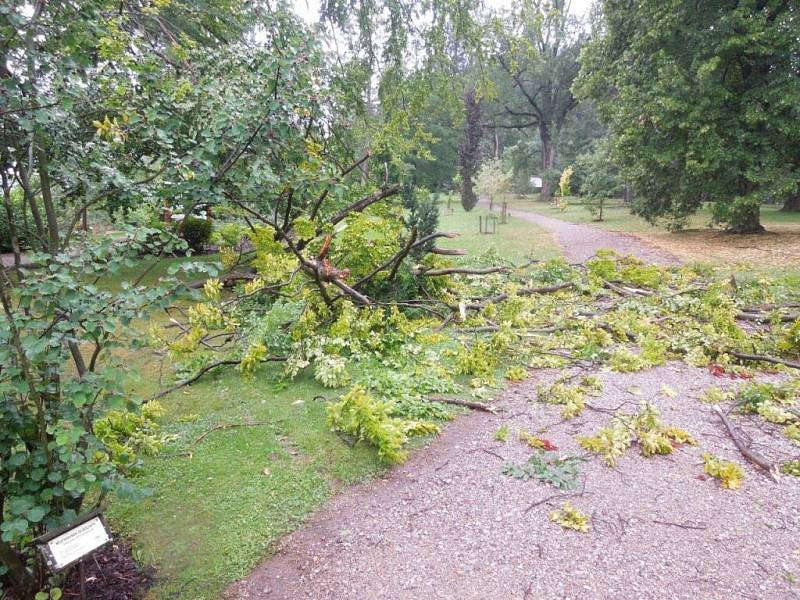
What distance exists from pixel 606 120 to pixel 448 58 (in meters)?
10.5

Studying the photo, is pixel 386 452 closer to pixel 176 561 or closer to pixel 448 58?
pixel 176 561

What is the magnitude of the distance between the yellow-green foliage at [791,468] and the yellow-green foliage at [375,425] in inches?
86.3

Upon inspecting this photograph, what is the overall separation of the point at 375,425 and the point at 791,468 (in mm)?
2601

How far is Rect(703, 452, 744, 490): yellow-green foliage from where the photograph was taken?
9.04ft

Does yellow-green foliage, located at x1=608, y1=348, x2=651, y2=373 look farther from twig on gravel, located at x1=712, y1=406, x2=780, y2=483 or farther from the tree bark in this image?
the tree bark

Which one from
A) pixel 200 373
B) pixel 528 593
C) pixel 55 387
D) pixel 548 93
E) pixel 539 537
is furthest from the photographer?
pixel 548 93

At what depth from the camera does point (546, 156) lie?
34438 millimetres

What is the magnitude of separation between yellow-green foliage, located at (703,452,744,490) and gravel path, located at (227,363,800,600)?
48 millimetres

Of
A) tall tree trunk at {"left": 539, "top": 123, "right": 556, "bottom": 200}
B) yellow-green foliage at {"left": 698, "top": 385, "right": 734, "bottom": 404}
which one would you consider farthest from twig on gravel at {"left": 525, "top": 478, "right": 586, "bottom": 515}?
tall tree trunk at {"left": 539, "top": 123, "right": 556, "bottom": 200}

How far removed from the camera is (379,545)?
2.40 metres

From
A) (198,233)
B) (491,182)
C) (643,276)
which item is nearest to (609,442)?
(643,276)

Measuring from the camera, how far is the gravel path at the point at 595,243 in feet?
37.4

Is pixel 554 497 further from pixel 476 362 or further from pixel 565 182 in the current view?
pixel 565 182

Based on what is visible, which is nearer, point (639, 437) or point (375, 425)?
point (375, 425)
